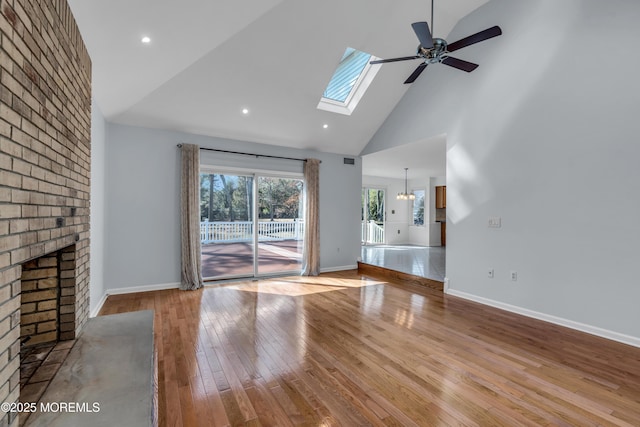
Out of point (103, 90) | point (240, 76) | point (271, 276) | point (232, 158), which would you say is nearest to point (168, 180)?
point (232, 158)

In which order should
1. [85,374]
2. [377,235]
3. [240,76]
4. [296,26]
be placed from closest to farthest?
[85,374]
[296,26]
[240,76]
[377,235]

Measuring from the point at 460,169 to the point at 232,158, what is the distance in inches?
149

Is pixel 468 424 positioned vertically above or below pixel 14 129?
below

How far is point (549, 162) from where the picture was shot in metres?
3.51

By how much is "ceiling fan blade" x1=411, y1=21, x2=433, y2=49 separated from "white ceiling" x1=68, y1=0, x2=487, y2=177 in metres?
1.28

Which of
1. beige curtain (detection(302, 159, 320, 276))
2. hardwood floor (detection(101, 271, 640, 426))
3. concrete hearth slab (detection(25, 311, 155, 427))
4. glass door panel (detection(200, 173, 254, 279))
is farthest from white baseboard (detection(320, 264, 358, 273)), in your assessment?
concrete hearth slab (detection(25, 311, 155, 427))

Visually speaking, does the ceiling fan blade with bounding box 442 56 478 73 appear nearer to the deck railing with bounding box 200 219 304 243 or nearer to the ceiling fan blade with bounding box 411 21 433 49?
the ceiling fan blade with bounding box 411 21 433 49

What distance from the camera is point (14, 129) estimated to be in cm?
128

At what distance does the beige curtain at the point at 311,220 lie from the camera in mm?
5895

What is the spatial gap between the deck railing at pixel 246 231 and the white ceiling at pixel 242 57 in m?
1.56

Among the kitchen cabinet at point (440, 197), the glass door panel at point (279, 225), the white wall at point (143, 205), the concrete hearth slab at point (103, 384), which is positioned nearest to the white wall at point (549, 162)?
the glass door panel at point (279, 225)

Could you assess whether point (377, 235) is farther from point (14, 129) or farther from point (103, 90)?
point (14, 129)

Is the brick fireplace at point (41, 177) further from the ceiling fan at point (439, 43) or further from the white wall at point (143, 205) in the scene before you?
the ceiling fan at point (439, 43)

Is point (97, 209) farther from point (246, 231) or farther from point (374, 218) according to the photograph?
point (374, 218)
